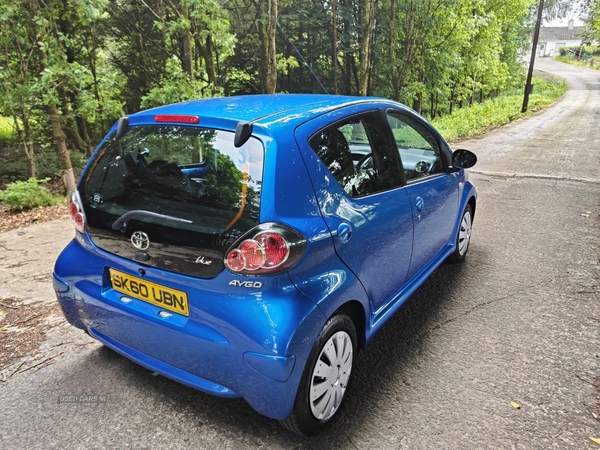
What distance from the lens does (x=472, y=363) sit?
2.74m

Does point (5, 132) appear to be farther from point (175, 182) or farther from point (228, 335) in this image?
point (228, 335)

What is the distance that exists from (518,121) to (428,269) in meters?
18.8

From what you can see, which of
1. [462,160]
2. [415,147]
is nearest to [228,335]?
[415,147]

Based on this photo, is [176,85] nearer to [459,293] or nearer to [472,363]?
[459,293]

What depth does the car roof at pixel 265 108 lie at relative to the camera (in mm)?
2086

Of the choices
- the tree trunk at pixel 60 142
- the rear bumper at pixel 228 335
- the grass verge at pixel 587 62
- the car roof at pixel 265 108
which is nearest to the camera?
the rear bumper at pixel 228 335

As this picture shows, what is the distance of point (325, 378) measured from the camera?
6.91ft

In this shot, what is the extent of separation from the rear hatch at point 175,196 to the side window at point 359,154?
466mm

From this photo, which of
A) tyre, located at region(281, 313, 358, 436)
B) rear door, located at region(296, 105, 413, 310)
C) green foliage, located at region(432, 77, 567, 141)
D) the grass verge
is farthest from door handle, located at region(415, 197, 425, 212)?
the grass verge

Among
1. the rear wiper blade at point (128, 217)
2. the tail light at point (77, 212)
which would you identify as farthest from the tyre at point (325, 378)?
the tail light at point (77, 212)

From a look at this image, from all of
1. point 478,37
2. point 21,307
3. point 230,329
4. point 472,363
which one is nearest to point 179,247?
point 230,329

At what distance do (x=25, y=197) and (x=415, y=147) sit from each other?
5913 mm

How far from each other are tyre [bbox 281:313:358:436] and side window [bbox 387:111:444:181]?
1.29m

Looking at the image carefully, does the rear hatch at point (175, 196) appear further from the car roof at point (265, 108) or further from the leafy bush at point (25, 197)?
the leafy bush at point (25, 197)
